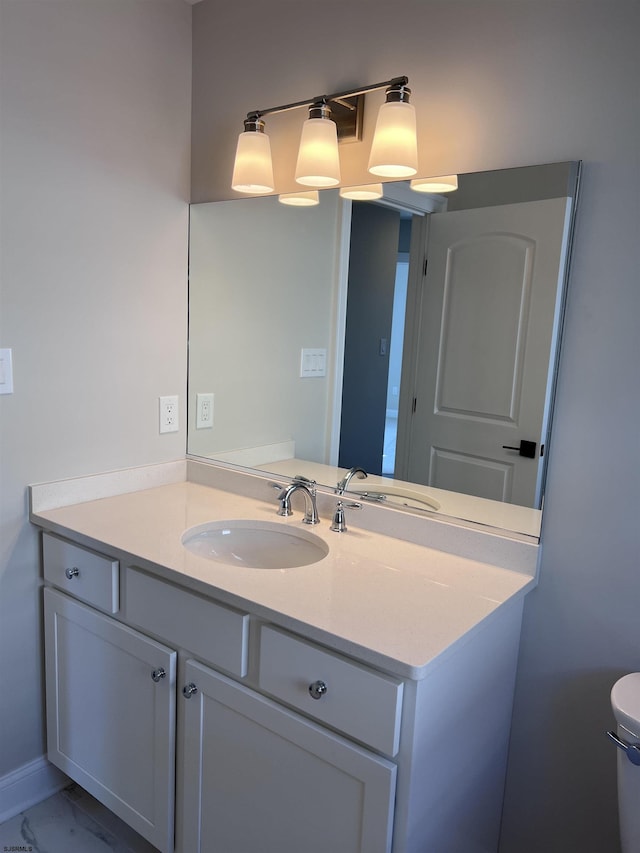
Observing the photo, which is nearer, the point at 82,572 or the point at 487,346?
the point at 487,346

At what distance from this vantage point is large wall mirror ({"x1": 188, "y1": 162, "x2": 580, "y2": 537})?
→ 4.66ft

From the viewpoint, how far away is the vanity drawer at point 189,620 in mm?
1293

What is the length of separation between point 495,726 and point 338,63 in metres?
1.68

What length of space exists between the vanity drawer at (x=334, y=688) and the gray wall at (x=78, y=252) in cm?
89

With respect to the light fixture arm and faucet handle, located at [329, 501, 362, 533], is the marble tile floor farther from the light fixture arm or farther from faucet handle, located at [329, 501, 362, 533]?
the light fixture arm

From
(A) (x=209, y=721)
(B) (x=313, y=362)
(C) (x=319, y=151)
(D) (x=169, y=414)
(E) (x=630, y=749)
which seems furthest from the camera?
(D) (x=169, y=414)

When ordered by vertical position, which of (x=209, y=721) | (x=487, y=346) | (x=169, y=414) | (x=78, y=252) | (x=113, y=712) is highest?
(x=78, y=252)

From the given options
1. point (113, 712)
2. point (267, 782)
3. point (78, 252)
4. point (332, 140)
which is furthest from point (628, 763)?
point (78, 252)

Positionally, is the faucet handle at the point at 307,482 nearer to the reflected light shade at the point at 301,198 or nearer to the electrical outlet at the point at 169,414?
the electrical outlet at the point at 169,414

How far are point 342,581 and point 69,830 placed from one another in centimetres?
115

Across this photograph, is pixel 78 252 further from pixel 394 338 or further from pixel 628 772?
pixel 628 772

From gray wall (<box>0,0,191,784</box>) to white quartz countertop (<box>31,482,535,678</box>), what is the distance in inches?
8.3

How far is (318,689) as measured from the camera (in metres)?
1.15

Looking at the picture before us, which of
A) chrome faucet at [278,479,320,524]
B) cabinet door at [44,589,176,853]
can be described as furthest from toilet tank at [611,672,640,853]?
cabinet door at [44,589,176,853]
